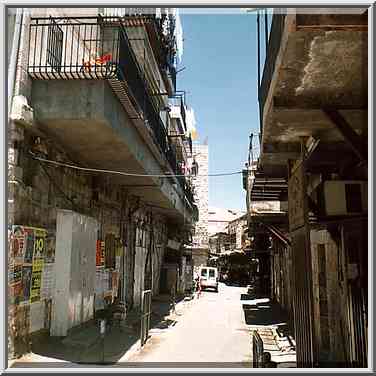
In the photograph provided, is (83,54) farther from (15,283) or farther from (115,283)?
(115,283)

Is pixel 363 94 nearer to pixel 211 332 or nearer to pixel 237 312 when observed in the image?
pixel 211 332

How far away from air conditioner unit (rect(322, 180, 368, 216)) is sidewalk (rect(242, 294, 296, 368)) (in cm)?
348

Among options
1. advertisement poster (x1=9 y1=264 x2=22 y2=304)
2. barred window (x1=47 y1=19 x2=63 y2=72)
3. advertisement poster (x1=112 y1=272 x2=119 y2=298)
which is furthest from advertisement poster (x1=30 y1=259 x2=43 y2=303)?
advertisement poster (x1=112 y1=272 x2=119 y2=298)

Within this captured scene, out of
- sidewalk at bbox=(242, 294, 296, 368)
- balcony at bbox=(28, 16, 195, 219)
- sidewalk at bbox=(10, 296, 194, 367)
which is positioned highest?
balcony at bbox=(28, 16, 195, 219)

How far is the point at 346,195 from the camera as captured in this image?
20.2ft

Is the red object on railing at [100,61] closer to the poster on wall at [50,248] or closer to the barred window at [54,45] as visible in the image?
the barred window at [54,45]

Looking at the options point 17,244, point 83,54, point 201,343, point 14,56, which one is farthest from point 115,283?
point 14,56

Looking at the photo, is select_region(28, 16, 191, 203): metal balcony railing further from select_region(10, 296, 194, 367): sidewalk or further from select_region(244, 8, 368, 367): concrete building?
select_region(10, 296, 194, 367): sidewalk

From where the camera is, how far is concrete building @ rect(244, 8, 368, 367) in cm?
397

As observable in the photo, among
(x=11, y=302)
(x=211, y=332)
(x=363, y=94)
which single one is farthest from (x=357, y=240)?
(x=211, y=332)

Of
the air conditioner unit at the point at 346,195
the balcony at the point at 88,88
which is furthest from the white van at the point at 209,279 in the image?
the air conditioner unit at the point at 346,195

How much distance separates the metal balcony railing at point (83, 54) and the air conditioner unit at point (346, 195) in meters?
4.47

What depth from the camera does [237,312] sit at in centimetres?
1836

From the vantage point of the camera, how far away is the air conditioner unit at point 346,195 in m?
6.10
